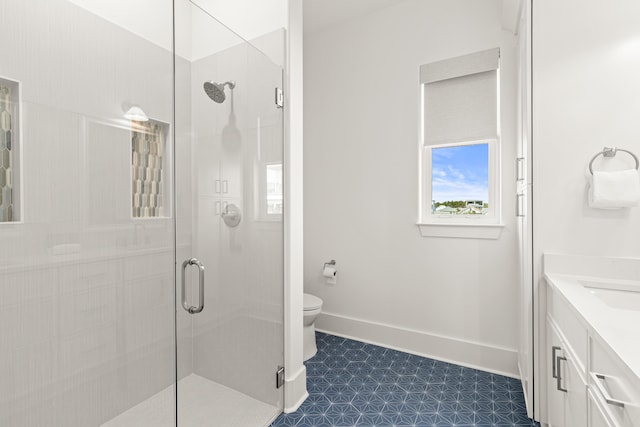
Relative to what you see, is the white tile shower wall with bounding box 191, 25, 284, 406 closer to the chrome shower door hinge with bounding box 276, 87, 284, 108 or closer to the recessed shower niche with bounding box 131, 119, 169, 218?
the chrome shower door hinge with bounding box 276, 87, 284, 108

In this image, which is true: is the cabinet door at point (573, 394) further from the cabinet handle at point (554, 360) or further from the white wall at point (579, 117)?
the white wall at point (579, 117)

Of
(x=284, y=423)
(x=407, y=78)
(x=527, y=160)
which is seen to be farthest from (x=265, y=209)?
(x=407, y=78)

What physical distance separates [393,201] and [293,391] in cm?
157

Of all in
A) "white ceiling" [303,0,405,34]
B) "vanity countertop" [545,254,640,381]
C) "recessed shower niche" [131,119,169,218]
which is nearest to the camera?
"vanity countertop" [545,254,640,381]

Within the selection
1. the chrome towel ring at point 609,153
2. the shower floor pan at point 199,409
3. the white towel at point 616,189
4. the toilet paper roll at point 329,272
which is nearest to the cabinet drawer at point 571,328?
the white towel at point 616,189

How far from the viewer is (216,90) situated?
1509 mm

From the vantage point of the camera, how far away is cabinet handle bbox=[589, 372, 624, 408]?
2.75 feet

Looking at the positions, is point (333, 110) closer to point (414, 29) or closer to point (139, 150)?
point (414, 29)

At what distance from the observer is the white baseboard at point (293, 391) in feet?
6.28

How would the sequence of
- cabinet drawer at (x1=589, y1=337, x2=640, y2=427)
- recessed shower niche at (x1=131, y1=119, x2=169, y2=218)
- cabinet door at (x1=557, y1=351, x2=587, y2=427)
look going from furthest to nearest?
1. recessed shower niche at (x1=131, y1=119, x2=169, y2=218)
2. cabinet door at (x1=557, y1=351, x2=587, y2=427)
3. cabinet drawer at (x1=589, y1=337, x2=640, y2=427)

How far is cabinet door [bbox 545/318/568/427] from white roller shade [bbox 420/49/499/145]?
4.62 feet

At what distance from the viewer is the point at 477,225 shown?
2418 mm

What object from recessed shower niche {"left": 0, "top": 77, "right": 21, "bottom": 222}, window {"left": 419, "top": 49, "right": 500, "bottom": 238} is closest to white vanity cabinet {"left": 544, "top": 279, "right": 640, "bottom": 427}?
window {"left": 419, "top": 49, "right": 500, "bottom": 238}

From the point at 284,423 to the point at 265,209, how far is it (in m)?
1.14
